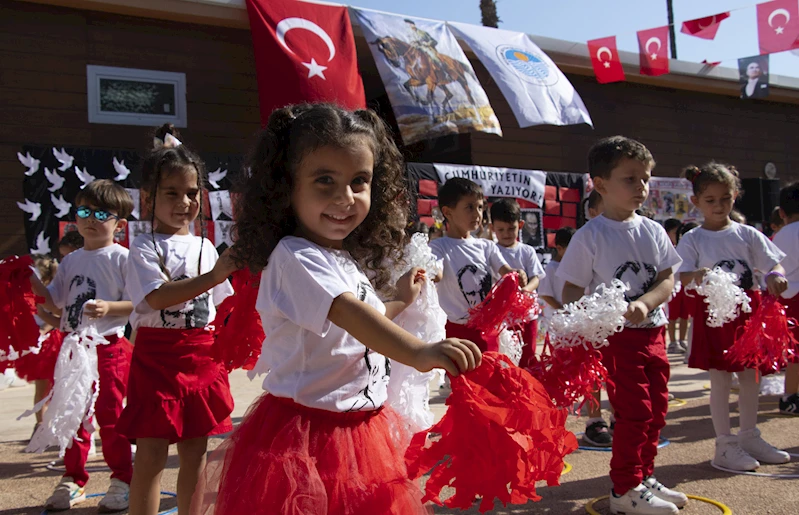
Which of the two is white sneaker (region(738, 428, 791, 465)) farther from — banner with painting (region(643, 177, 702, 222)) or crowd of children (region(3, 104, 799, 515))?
banner with painting (region(643, 177, 702, 222))

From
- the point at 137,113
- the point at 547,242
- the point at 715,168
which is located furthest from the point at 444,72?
the point at 715,168

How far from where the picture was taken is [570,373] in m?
2.95

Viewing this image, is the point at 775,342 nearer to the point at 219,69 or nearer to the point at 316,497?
the point at 316,497

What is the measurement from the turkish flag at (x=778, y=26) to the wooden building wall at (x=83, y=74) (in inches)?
340

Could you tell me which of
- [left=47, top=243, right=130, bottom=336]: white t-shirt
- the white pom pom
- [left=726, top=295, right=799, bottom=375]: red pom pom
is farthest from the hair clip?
[left=726, top=295, right=799, bottom=375]: red pom pom

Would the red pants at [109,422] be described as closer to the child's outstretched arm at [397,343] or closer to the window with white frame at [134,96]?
the child's outstretched arm at [397,343]

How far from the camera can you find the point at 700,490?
161 inches

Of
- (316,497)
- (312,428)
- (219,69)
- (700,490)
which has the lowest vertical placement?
(700,490)

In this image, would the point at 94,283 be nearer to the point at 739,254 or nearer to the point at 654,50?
A: the point at 739,254

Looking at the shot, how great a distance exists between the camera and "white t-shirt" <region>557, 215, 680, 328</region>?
3814 mm

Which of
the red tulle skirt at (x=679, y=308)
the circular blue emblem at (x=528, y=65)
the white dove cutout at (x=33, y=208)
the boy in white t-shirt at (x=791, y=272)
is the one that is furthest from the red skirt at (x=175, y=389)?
the circular blue emblem at (x=528, y=65)

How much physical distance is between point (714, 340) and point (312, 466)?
11.5 ft

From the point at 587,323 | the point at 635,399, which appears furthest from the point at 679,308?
the point at 587,323

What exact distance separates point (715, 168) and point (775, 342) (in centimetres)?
119
